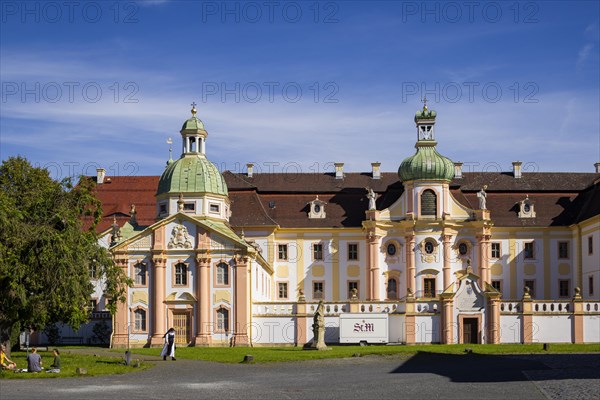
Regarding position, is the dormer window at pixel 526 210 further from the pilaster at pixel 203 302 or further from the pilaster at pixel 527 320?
the pilaster at pixel 203 302

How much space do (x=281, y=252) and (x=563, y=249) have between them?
21.4 m

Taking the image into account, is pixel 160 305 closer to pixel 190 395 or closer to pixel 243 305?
pixel 243 305

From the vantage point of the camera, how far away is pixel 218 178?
76.6 metres

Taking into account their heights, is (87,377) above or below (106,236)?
below

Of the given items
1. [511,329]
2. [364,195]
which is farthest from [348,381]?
[364,195]

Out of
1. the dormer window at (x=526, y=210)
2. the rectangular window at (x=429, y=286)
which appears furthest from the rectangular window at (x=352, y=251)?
the dormer window at (x=526, y=210)

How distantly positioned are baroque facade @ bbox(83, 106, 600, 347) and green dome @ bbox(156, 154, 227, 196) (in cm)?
10

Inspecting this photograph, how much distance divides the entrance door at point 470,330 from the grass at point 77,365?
24.8 m

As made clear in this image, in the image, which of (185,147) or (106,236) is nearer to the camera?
(185,147)

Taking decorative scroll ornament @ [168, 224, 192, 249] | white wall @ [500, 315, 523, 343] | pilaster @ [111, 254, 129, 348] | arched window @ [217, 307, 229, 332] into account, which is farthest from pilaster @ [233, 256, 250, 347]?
white wall @ [500, 315, 523, 343]

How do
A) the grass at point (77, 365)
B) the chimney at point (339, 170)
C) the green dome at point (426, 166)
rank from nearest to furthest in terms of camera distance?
the grass at point (77, 365) → the green dome at point (426, 166) → the chimney at point (339, 170)

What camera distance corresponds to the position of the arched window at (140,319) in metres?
69.8

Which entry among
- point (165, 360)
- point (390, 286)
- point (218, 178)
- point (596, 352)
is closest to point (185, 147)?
point (218, 178)

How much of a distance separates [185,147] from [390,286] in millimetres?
18693
